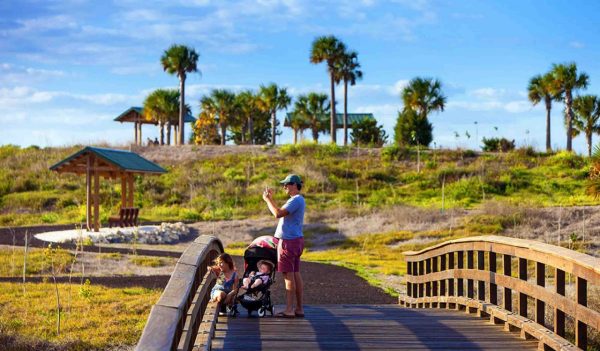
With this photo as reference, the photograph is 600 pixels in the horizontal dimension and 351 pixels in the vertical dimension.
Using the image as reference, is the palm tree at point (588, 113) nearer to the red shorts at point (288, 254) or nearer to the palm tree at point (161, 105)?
the palm tree at point (161, 105)

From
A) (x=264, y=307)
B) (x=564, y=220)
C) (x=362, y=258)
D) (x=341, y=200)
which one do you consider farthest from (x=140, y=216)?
(x=264, y=307)

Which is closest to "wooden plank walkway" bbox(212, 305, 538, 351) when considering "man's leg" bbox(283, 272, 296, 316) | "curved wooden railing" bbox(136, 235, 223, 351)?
"man's leg" bbox(283, 272, 296, 316)

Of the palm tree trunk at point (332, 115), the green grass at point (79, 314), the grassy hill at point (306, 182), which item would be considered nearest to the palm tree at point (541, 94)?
the grassy hill at point (306, 182)

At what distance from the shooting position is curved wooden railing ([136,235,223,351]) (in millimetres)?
4164

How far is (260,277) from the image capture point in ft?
29.8

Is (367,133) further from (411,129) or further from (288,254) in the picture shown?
(288,254)

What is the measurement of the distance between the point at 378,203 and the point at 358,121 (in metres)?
34.5

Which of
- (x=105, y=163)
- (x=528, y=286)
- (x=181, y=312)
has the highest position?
(x=105, y=163)

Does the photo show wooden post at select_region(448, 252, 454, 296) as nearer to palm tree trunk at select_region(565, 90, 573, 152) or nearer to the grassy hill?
the grassy hill

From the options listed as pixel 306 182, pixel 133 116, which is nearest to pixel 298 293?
pixel 306 182

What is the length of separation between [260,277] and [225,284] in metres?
0.39

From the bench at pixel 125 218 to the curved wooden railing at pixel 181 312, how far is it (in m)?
24.3

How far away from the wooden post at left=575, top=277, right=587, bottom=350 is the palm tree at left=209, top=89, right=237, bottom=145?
225 ft

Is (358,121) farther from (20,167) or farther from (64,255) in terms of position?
(64,255)
